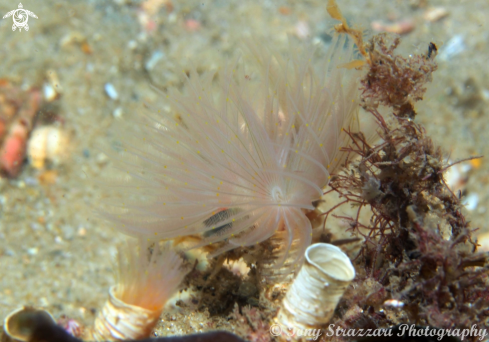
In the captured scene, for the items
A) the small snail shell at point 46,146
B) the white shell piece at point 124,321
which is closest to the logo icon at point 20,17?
the small snail shell at point 46,146

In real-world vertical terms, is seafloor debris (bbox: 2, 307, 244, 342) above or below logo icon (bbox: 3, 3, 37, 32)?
below

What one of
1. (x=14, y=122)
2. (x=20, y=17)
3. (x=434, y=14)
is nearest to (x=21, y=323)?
(x=14, y=122)

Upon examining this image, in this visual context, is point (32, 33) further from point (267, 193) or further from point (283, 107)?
point (267, 193)

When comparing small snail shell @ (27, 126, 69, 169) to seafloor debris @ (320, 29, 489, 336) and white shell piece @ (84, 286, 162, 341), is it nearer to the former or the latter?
white shell piece @ (84, 286, 162, 341)

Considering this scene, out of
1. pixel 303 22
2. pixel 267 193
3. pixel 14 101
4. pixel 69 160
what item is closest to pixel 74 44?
pixel 14 101

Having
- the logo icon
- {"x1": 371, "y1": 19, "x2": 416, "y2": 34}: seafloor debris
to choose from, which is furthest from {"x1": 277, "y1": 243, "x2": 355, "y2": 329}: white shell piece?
the logo icon
